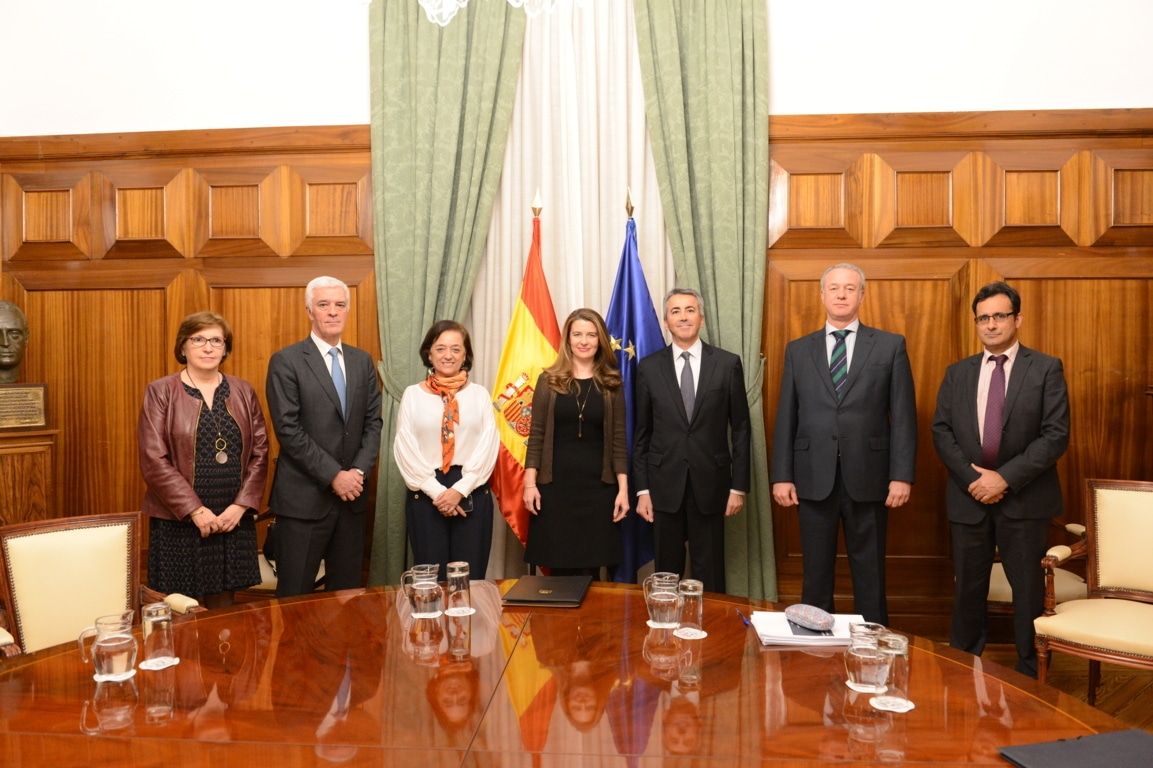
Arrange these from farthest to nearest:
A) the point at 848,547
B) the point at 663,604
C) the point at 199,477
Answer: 1. the point at 848,547
2. the point at 199,477
3. the point at 663,604

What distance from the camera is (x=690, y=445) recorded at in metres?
3.90

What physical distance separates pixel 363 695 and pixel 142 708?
0.41m

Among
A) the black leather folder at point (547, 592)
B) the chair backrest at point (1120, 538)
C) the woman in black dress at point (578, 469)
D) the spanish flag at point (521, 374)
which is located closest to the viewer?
the black leather folder at point (547, 592)

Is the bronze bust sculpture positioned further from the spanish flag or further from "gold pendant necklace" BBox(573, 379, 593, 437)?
"gold pendant necklace" BBox(573, 379, 593, 437)

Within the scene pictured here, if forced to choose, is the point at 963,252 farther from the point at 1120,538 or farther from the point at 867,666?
the point at 867,666

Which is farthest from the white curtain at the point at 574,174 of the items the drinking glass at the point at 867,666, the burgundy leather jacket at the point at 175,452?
the drinking glass at the point at 867,666

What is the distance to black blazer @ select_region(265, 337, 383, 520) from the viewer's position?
3.68 m

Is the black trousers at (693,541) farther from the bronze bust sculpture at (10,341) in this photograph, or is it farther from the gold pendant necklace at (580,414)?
the bronze bust sculpture at (10,341)

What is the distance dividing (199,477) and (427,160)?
207 cm

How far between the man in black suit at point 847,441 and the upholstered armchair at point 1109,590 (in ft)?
2.33

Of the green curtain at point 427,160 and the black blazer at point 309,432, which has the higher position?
the green curtain at point 427,160

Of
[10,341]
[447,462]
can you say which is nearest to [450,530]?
[447,462]

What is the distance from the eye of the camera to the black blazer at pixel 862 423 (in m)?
3.74

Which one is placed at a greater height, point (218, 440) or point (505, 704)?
point (218, 440)
